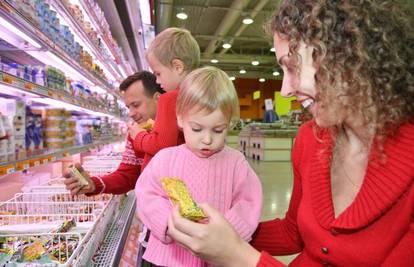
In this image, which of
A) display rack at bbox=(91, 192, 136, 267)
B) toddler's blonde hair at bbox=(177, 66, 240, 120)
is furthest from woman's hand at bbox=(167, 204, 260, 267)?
display rack at bbox=(91, 192, 136, 267)

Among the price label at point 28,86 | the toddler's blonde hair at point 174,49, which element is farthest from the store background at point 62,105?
the toddler's blonde hair at point 174,49

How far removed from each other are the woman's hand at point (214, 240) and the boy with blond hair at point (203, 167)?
0.86 feet

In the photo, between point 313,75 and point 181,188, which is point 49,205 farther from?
point 313,75

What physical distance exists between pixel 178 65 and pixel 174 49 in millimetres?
76

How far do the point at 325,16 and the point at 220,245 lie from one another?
0.61 metres

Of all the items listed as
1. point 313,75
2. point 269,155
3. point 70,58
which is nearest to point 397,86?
point 313,75

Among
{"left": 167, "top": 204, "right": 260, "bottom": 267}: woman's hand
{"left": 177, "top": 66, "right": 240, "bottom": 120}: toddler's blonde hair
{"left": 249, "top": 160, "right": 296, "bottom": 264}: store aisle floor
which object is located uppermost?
{"left": 177, "top": 66, "right": 240, "bottom": 120}: toddler's blonde hair

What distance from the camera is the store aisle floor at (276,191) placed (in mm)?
4010

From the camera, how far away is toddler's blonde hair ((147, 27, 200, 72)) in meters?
1.67

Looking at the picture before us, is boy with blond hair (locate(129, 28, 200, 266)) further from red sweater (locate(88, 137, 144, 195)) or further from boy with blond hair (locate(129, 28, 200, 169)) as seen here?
red sweater (locate(88, 137, 144, 195))

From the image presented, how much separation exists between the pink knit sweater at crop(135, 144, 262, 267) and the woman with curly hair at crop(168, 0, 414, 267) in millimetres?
212

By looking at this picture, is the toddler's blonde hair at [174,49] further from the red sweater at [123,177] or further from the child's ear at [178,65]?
the red sweater at [123,177]

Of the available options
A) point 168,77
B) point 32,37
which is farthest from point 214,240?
point 32,37

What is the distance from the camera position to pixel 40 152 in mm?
1957
